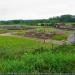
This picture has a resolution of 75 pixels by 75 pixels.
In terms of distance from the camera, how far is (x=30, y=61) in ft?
45.3

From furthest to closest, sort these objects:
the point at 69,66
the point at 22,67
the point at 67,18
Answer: the point at 67,18, the point at 69,66, the point at 22,67

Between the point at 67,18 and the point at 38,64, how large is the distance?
199ft

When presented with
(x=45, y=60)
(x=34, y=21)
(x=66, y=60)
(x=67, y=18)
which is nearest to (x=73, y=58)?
(x=66, y=60)

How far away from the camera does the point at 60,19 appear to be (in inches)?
2906

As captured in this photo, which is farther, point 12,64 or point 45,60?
point 45,60

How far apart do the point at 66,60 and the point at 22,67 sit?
99.5 inches

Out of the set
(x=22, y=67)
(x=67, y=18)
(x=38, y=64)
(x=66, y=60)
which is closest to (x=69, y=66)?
(x=66, y=60)

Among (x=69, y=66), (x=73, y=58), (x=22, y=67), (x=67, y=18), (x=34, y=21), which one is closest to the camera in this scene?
(x=22, y=67)

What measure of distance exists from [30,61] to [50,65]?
1008 mm

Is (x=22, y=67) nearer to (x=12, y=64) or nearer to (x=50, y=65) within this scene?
(x=12, y=64)

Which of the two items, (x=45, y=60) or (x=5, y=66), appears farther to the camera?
(x=45, y=60)

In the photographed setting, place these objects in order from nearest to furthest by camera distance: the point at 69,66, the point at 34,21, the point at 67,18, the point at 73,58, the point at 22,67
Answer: the point at 22,67 → the point at 69,66 → the point at 73,58 → the point at 67,18 → the point at 34,21

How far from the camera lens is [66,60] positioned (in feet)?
46.4

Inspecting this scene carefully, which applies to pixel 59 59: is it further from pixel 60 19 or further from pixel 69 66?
pixel 60 19
